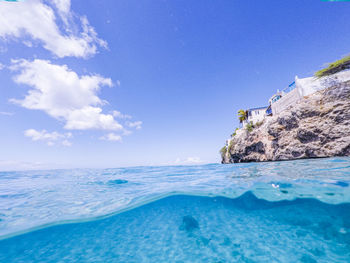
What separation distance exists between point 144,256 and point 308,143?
23.1 m

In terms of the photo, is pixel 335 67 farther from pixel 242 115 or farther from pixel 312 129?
pixel 242 115

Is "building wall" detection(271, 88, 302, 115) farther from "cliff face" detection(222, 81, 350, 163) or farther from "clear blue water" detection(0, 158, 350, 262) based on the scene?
"clear blue water" detection(0, 158, 350, 262)

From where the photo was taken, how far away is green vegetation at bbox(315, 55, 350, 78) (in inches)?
657

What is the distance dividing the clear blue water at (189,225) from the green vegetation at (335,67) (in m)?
19.2

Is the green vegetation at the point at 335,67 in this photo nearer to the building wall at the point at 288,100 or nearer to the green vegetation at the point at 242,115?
the building wall at the point at 288,100

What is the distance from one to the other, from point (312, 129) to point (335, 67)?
8288 millimetres

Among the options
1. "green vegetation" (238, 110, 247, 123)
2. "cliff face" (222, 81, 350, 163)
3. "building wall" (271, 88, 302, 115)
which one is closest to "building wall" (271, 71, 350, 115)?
"building wall" (271, 88, 302, 115)

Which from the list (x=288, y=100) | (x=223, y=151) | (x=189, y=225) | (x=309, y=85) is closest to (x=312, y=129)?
(x=309, y=85)

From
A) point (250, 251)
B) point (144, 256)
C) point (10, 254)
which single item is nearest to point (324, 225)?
point (250, 251)

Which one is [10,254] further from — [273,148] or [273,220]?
[273,148]

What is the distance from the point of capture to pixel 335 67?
17.3 m

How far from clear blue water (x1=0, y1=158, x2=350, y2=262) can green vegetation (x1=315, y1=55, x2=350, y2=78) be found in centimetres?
1922

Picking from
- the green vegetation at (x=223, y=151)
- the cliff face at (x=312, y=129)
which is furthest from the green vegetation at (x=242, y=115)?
the cliff face at (x=312, y=129)

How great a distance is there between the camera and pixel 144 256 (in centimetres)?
392
